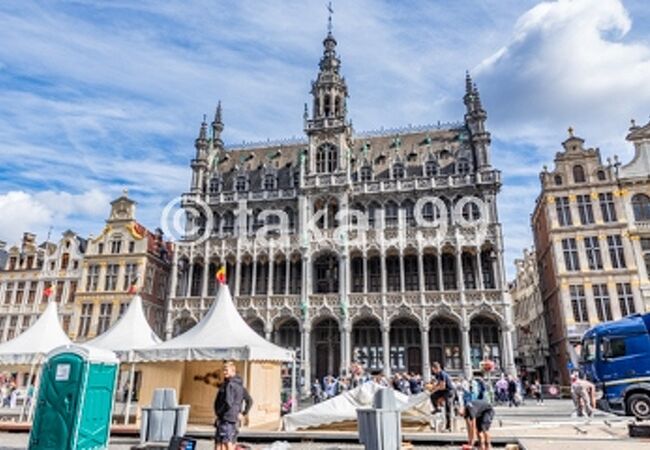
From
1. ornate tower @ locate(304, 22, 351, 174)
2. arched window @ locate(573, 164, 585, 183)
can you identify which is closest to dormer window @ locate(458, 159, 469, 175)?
arched window @ locate(573, 164, 585, 183)

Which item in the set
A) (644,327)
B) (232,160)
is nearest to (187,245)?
(232,160)

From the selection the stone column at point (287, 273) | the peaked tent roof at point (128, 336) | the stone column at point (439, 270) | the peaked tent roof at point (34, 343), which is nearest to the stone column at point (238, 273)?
the stone column at point (287, 273)

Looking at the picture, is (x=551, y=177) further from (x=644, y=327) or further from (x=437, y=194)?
(x=644, y=327)

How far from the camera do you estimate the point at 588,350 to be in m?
17.1

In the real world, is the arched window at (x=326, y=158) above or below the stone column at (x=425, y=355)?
above

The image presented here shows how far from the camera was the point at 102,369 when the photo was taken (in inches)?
346

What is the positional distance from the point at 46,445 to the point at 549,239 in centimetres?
3113

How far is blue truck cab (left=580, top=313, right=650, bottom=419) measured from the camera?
578 inches

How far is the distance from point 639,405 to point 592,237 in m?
17.2

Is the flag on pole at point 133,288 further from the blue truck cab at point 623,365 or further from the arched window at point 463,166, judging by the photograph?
the arched window at point 463,166

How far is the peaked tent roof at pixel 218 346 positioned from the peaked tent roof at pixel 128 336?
6.50ft

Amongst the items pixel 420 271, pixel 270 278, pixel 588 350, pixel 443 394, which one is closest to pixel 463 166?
pixel 420 271

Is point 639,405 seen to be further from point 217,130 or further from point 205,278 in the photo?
point 217,130

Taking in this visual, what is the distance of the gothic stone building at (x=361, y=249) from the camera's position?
2952 cm
